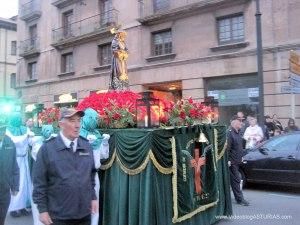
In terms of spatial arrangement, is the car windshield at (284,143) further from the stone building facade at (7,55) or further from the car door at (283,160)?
the stone building facade at (7,55)

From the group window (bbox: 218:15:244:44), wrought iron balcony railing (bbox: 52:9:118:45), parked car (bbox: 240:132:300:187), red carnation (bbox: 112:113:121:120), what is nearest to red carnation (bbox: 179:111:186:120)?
red carnation (bbox: 112:113:121:120)

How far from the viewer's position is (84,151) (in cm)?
401

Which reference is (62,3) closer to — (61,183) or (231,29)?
(231,29)

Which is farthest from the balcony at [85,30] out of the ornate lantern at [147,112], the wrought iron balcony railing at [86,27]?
the ornate lantern at [147,112]

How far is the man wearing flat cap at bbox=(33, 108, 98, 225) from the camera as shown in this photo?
3820 millimetres

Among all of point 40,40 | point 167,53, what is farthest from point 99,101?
point 40,40

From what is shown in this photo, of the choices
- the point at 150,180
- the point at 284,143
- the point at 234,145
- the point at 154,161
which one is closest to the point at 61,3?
the point at 284,143

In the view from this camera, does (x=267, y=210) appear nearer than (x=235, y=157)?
Yes

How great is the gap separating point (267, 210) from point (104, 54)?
18.6 meters

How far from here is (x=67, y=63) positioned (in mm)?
28266

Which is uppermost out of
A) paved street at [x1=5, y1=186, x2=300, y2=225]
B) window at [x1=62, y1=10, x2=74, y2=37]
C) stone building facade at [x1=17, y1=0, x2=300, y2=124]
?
window at [x1=62, y1=10, x2=74, y2=37]

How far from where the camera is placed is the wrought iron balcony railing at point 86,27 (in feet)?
79.8

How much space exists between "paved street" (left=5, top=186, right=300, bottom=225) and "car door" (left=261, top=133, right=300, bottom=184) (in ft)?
1.36

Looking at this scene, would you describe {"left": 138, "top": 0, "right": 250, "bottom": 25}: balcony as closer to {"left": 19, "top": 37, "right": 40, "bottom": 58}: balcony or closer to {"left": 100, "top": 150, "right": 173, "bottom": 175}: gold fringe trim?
{"left": 19, "top": 37, "right": 40, "bottom": 58}: balcony
